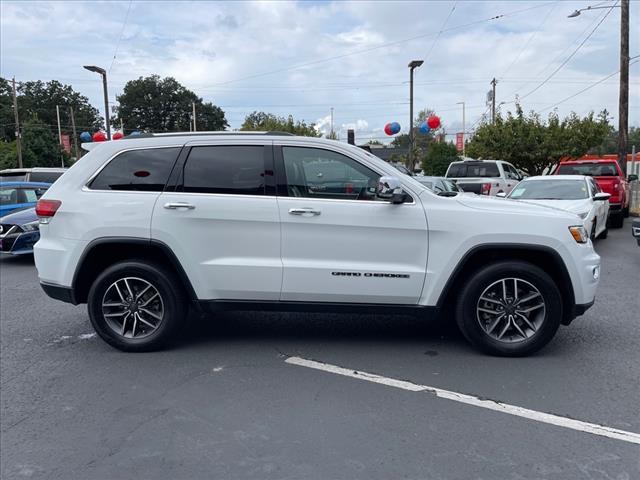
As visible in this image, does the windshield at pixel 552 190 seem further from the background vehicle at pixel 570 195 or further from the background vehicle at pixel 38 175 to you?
the background vehicle at pixel 38 175

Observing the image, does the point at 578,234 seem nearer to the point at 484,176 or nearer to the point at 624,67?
the point at 484,176

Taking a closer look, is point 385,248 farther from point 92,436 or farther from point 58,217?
point 58,217

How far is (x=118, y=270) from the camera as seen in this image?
4891 mm

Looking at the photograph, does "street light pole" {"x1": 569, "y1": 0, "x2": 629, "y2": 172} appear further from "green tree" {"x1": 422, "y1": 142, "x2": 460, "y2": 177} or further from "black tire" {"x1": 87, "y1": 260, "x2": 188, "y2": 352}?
"black tire" {"x1": 87, "y1": 260, "x2": 188, "y2": 352}

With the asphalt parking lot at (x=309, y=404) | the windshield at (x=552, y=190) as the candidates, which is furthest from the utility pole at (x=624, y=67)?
the asphalt parking lot at (x=309, y=404)

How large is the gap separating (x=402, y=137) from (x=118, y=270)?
105 m

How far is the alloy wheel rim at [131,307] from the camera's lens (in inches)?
195

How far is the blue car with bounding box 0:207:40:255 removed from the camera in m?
9.91

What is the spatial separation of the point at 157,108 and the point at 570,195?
88387mm

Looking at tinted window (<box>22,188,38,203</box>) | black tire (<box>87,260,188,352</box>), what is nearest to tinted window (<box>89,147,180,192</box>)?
black tire (<box>87,260,188,352</box>)

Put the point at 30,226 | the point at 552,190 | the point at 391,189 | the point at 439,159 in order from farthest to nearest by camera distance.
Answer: the point at 439,159 < the point at 552,190 < the point at 30,226 < the point at 391,189

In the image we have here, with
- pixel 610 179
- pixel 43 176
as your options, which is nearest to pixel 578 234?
pixel 610 179

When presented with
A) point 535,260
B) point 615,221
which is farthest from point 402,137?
point 535,260

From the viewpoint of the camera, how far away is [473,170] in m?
18.0
